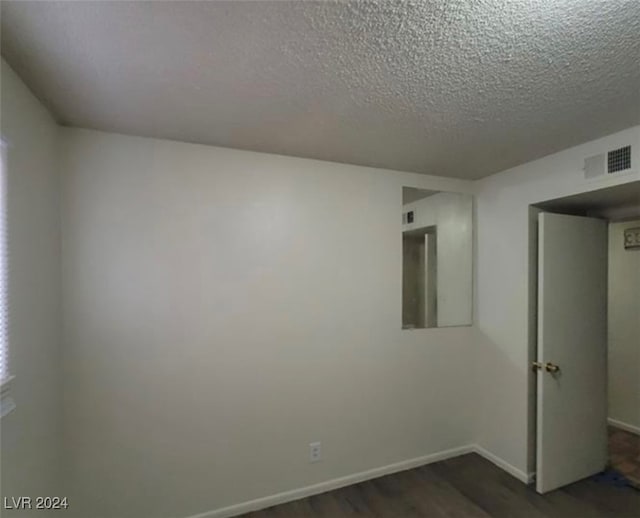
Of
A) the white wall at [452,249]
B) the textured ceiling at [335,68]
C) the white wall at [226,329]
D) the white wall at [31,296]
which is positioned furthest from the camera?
the white wall at [452,249]

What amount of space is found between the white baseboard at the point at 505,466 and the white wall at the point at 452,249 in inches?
42.5

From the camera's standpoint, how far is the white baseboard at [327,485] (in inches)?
82.4

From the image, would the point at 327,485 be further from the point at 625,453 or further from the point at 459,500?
the point at 625,453

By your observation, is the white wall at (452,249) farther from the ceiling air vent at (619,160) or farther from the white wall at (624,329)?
the white wall at (624,329)

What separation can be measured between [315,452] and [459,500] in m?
1.02

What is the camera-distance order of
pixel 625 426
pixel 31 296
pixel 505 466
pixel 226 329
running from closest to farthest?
pixel 31 296 < pixel 226 329 < pixel 505 466 < pixel 625 426

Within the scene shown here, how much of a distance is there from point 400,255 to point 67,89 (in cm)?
226

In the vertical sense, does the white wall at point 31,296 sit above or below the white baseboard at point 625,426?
above

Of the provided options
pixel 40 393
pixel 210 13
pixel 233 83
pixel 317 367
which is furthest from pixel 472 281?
pixel 40 393

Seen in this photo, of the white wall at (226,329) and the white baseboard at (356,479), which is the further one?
the white baseboard at (356,479)

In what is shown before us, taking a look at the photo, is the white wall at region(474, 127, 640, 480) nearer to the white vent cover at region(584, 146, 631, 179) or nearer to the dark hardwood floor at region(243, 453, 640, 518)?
the white vent cover at region(584, 146, 631, 179)

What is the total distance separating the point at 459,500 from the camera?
2.24 m

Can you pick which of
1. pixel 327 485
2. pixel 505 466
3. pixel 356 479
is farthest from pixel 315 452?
pixel 505 466

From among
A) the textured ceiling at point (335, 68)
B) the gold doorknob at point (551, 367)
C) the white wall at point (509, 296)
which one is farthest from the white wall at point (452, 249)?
the textured ceiling at point (335, 68)
